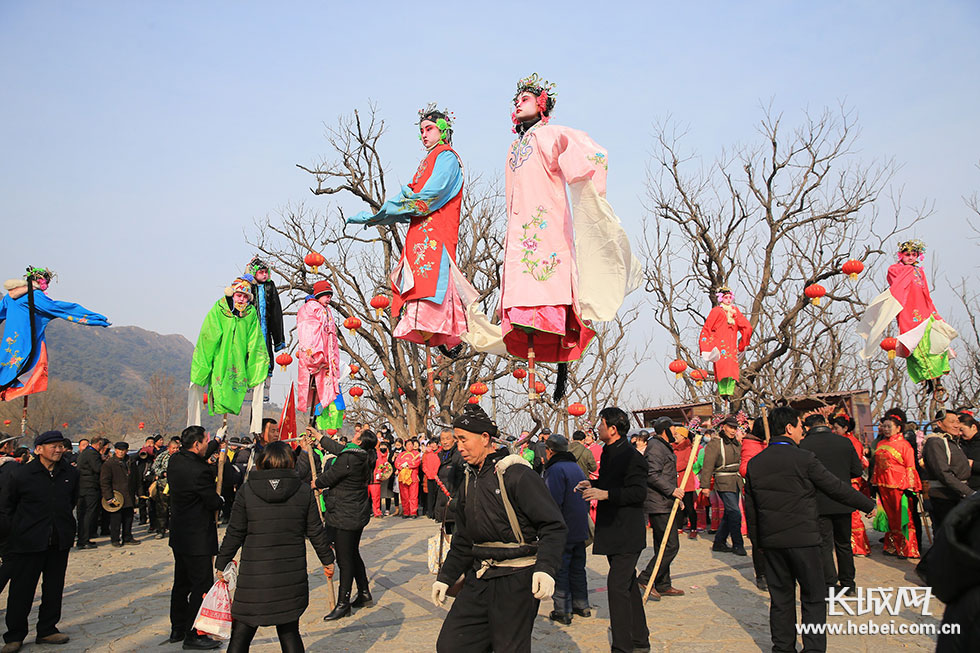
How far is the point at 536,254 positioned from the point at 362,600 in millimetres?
4679

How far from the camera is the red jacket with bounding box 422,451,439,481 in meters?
15.0

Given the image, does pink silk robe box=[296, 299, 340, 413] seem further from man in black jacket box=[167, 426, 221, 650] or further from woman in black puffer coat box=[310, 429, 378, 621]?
man in black jacket box=[167, 426, 221, 650]

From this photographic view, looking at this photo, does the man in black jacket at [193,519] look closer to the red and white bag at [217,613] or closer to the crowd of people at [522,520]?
the crowd of people at [522,520]

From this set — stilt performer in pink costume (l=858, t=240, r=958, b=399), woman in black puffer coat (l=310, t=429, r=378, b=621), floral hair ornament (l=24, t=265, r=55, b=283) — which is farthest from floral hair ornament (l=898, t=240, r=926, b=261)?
floral hair ornament (l=24, t=265, r=55, b=283)

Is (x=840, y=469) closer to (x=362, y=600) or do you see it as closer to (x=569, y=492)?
(x=569, y=492)

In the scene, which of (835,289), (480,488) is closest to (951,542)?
(480,488)

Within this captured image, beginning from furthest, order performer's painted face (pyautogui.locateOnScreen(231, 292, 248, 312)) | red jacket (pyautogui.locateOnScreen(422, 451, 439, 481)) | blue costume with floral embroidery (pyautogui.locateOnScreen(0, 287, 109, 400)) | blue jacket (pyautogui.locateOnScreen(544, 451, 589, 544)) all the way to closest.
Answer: red jacket (pyautogui.locateOnScreen(422, 451, 439, 481)) < performer's painted face (pyautogui.locateOnScreen(231, 292, 248, 312)) < blue costume with floral embroidery (pyautogui.locateOnScreen(0, 287, 109, 400)) < blue jacket (pyautogui.locateOnScreen(544, 451, 589, 544))

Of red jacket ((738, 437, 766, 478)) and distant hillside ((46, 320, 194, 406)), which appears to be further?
distant hillside ((46, 320, 194, 406))

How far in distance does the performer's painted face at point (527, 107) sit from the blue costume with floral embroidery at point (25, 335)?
5.79m

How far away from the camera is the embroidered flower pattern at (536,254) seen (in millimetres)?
5660

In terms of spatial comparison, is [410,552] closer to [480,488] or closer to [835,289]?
[480,488]

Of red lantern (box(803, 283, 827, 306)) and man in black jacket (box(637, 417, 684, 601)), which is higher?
red lantern (box(803, 283, 827, 306))

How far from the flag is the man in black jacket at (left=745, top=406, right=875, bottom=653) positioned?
22.4 feet

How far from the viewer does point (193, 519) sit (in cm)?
612
